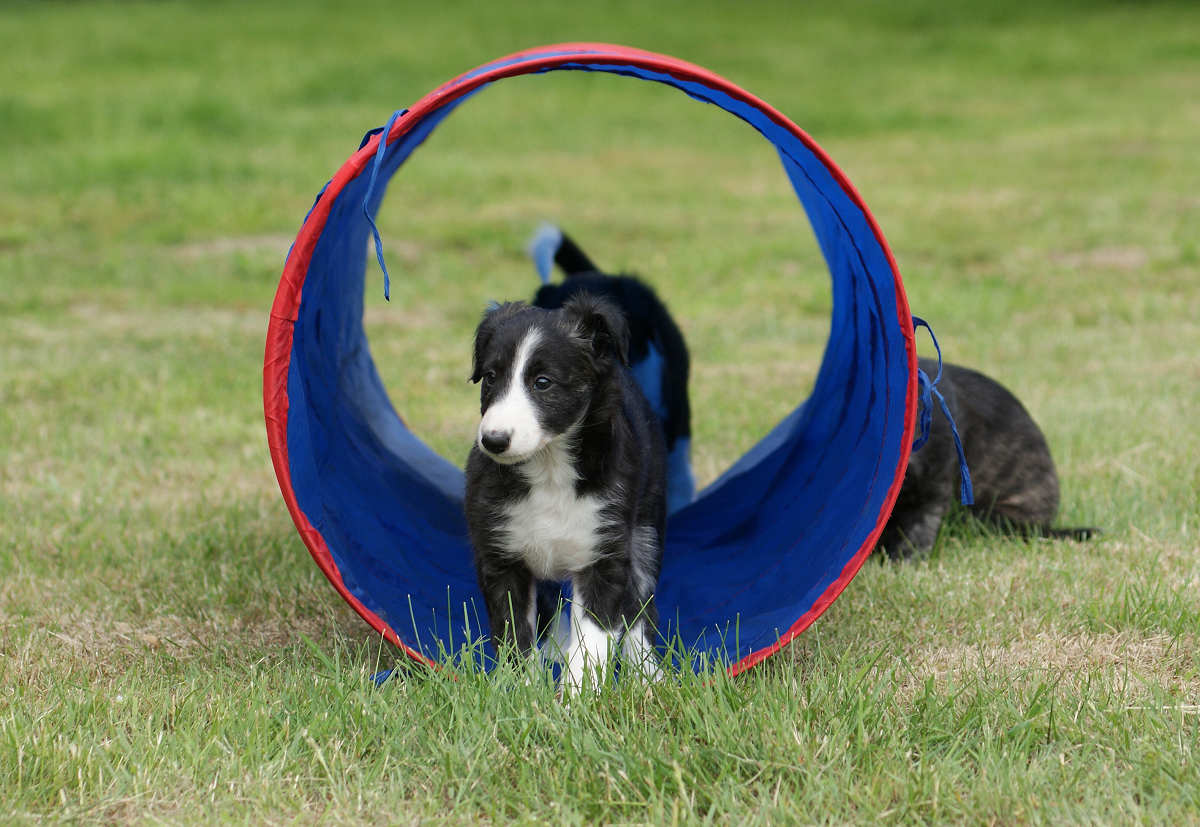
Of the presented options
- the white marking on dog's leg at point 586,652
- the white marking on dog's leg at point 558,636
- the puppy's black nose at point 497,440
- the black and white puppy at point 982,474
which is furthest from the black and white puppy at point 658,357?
the puppy's black nose at point 497,440

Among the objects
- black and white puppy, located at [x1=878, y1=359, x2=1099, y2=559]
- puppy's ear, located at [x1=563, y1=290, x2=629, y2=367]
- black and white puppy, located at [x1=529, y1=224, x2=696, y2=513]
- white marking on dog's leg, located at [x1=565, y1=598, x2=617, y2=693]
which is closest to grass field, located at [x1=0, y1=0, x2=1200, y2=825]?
white marking on dog's leg, located at [x1=565, y1=598, x2=617, y2=693]

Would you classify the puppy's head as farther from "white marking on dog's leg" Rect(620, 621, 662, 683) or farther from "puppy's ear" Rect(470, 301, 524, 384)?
"white marking on dog's leg" Rect(620, 621, 662, 683)

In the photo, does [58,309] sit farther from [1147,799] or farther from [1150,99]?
[1150,99]

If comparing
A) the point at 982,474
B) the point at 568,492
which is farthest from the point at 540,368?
the point at 982,474

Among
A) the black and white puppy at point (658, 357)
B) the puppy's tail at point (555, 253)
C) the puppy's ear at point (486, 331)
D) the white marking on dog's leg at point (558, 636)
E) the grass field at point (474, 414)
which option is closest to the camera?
the grass field at point (474, 414)

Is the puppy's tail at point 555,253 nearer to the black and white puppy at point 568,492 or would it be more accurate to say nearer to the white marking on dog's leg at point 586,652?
the black and white puppy at point 568,492

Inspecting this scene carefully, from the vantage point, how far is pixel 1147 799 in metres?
2.49

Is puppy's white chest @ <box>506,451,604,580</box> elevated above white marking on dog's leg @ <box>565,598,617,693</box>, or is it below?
above

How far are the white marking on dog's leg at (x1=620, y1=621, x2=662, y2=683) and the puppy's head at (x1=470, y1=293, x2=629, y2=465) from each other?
23.5 inches

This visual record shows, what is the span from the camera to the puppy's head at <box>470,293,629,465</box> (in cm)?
293

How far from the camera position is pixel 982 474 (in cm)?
455

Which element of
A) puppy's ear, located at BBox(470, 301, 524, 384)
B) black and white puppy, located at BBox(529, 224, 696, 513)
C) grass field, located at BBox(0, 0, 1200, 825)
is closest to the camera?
grass field, located at BBox(0, 0, 1200, 825)

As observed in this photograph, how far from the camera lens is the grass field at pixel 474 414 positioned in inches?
103

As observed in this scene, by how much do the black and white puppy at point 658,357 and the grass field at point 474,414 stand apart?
676mm
